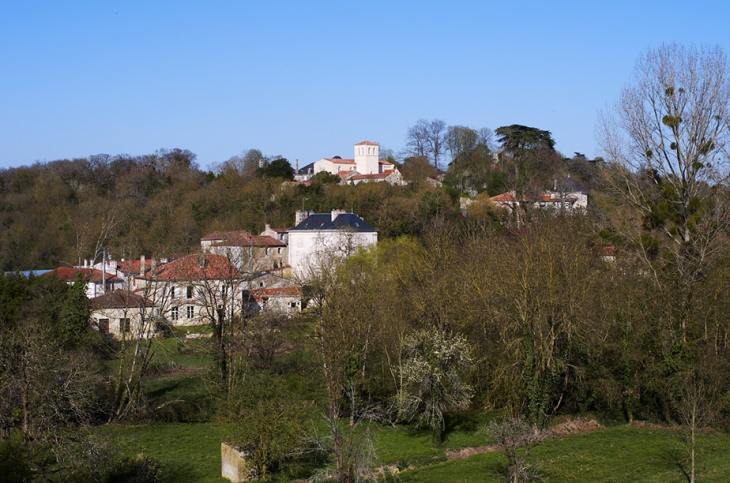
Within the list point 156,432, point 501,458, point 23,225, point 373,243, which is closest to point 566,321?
point 501,458

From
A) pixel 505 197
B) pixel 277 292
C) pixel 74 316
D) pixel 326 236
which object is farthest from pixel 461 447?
pixel 505 197

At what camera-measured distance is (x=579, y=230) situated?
1108 inches

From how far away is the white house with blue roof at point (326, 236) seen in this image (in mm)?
47000

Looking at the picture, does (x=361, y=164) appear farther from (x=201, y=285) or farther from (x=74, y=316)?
(x=201, y=285)

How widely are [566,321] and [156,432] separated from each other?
12.9 m

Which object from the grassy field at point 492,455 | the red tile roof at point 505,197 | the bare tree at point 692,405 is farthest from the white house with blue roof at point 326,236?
the bare tree at point 692,405

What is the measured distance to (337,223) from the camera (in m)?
49.2

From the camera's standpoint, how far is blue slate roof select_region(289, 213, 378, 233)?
4858cm

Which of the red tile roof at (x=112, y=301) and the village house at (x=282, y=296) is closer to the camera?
the red tile roof at (x=112, y=301)

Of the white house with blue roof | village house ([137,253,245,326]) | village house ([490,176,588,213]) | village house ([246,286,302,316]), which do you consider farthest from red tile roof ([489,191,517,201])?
village house ([137,253,245,326])

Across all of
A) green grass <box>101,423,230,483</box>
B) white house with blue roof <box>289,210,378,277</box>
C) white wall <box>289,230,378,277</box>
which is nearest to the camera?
green grass <box>101,423,230,483</box>

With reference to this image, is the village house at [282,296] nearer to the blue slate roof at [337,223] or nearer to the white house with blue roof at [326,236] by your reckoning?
the white house with blue roof at [326,236]

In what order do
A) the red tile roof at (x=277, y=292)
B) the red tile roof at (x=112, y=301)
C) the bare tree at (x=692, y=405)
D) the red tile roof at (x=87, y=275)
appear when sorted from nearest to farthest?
the bare tree at (x=692, y=405) < the red tile roof at (x=112, y=301) < the red tile roof at (x=277, y=292) < the red tile roof at (x=87, y=275)

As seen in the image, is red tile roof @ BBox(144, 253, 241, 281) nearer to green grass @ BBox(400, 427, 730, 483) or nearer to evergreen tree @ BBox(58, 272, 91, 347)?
evergreen tree @ BBox(58, 272, 91, 347)
